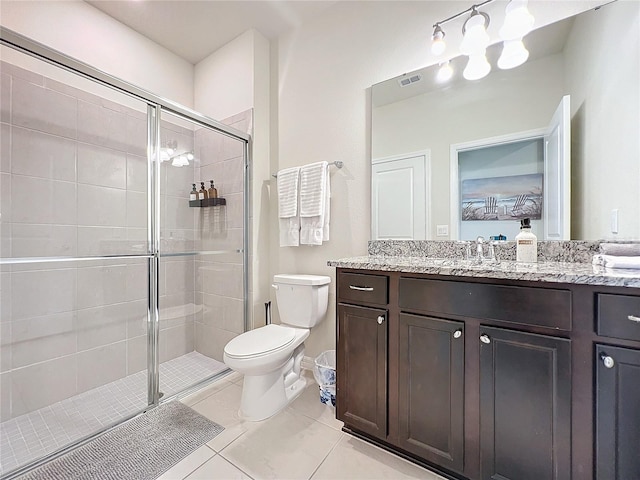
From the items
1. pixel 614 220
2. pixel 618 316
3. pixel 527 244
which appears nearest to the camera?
pixel 618 316

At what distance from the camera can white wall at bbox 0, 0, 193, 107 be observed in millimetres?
1754

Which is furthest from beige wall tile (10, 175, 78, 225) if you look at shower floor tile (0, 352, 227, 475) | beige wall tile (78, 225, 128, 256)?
shower floor tile (0, 352, 227, 475)

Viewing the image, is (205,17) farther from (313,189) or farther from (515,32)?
(515,32)

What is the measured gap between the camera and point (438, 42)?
1.60 m

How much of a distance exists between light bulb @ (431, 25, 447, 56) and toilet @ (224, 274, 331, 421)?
154cm

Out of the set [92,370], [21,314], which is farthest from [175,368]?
[21,314]

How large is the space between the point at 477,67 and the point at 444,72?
0.17 m

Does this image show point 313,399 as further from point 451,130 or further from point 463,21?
point 463,21

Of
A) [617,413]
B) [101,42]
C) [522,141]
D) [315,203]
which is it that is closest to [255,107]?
[315,203]

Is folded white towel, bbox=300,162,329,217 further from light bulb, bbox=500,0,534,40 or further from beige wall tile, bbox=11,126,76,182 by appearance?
beige wall tile, bbox=11,126,76,182

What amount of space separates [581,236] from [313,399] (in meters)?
1.73

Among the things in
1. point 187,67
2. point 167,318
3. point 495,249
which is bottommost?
point 167,318

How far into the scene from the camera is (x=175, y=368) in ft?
7.10

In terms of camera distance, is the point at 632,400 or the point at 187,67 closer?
the point at 632,400
